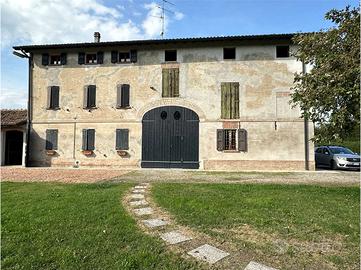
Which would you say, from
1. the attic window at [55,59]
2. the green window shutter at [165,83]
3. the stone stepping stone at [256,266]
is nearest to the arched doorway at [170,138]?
the green window shutter at [165,83]

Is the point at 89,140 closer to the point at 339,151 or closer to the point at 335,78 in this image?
the point at 335,78

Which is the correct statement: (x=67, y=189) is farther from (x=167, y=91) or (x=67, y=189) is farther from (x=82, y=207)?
(x=167, y=91)

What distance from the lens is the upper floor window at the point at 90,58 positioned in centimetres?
1823

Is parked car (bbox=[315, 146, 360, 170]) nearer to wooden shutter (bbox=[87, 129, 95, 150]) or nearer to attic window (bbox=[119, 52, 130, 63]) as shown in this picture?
attic window (bbox=[119, 52, 130, 63])

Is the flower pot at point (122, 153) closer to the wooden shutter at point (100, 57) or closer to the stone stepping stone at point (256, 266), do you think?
the wooden shutter at point (100, 57)

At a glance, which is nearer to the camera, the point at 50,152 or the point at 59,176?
the point at 59,176

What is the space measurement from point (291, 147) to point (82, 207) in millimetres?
13120

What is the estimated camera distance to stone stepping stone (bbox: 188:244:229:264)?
3683mm

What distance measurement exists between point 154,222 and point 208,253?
5.47ft

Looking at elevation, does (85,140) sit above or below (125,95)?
below

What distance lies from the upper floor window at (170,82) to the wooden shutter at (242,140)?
4.44m

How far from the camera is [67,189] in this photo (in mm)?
8977

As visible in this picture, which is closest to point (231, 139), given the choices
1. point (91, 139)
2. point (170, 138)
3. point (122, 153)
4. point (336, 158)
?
point (170, 138)

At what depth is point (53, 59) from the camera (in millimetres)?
18938
